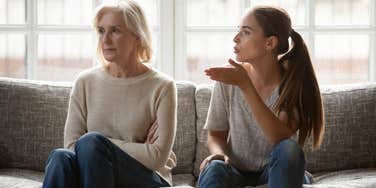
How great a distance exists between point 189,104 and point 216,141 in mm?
434

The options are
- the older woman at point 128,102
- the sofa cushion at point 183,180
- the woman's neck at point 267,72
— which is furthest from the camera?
the sofa cushion at point 183,180

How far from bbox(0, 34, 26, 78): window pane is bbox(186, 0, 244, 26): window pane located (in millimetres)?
876

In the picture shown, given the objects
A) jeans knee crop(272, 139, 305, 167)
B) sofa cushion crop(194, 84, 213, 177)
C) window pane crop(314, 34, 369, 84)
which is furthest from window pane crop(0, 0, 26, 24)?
jeans knee crop(272, 139, 305, 167)

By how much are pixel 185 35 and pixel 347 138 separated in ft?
3.36

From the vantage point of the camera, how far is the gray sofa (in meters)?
3.11

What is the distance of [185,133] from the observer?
315cm

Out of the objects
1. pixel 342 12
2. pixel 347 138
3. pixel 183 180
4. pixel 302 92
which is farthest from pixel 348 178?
pixel 342 12

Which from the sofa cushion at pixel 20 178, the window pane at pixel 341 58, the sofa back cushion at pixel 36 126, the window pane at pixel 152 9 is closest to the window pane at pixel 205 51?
the window pane at pixel 152 9

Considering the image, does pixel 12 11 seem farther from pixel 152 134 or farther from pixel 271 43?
pixel 271 43

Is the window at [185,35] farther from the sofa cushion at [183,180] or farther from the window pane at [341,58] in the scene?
the sofa cushion at [183,180]

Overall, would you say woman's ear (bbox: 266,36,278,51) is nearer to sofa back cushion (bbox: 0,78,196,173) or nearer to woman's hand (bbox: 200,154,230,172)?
woman's hand (bbox: 200,154,230,172)

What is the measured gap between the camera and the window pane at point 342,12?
364 cm

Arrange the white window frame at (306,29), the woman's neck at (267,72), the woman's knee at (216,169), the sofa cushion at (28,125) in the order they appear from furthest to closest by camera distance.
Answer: the white window frame at (306,29) < the sofa cushion at (28,125) < the woman's neck at (267,72) < the woman's knee at (216,169)

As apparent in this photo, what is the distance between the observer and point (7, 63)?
3754mm
